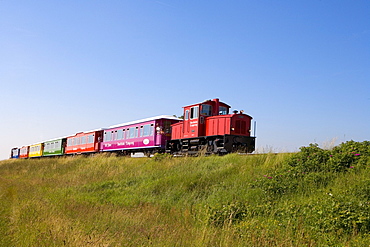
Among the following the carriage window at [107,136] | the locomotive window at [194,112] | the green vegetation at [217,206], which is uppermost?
the locomotive window at [194,112]

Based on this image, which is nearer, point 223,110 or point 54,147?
point 223,110

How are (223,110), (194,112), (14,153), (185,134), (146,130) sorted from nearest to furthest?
(194,112) < (223,110) < (185,134) < (146,130) < (14,153)

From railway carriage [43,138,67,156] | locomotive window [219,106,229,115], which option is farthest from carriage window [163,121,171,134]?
railway carriage [43,138,67,156]

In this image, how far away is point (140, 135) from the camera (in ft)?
82.5

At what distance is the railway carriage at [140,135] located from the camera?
2281 cm

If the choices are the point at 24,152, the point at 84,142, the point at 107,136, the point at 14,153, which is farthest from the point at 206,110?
the point at 14,153

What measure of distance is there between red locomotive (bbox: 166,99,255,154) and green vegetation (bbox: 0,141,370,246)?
3.12 m

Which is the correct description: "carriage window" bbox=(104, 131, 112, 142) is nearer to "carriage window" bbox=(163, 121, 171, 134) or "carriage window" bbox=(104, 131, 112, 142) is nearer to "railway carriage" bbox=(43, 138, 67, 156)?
"carriage window" bbox=(163, 121, 171, 134)

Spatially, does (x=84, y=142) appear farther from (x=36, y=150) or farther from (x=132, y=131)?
(x=36, y=150)

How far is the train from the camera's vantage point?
57.1 ft

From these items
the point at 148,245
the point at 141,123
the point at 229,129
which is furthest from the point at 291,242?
the point at 141,123

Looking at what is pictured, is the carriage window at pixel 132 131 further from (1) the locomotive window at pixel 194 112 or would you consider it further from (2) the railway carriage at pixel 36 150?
(2) the railway carriage at pixel 36 150

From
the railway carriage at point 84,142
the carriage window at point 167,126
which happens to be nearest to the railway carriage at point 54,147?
the railway carriage at point 84,142

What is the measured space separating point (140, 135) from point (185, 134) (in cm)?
635
